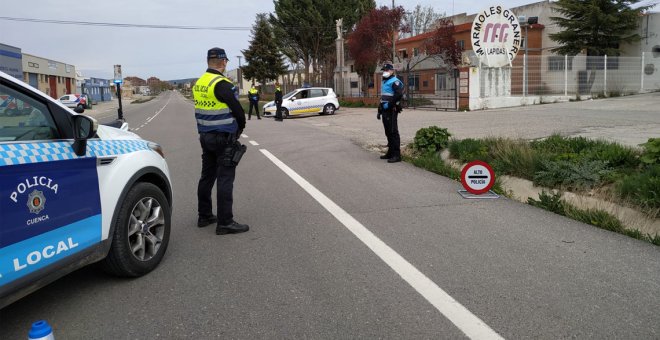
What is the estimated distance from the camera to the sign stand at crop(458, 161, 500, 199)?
7.22 metres

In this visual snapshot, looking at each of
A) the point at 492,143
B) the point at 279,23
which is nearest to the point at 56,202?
the point at 492,143

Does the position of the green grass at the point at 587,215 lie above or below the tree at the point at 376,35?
below

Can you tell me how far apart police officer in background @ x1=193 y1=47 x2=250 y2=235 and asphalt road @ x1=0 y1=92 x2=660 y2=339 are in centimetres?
29

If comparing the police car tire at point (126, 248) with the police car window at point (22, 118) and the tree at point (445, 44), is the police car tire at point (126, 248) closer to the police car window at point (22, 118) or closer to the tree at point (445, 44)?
the police car window at point (22, 118)

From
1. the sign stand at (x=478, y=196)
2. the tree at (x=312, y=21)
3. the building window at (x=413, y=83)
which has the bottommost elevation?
the sign stand at (x=478, y=196)

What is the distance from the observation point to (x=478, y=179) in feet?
23.9

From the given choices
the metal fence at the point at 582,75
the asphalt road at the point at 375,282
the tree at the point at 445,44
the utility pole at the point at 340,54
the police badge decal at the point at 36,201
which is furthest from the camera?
the utility pole at the point at 340,54

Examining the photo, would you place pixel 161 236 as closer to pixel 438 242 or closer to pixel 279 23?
pixel 438 242

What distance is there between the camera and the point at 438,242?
5.21m

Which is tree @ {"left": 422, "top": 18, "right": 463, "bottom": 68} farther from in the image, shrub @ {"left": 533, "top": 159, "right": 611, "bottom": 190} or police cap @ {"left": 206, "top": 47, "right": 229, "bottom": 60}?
police cap @ {"left": 206, "top": 47, "right": 229, "bottom": 60}

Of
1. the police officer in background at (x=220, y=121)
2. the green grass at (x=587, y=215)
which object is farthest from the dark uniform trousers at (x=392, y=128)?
the police officer in background at (x=220, y=121)

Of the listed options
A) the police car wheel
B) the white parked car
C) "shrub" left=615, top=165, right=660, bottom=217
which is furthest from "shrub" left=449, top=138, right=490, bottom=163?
the police car wheel

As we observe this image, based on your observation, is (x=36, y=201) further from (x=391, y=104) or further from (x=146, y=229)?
(x=391, y=104)

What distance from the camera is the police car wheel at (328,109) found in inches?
1148
